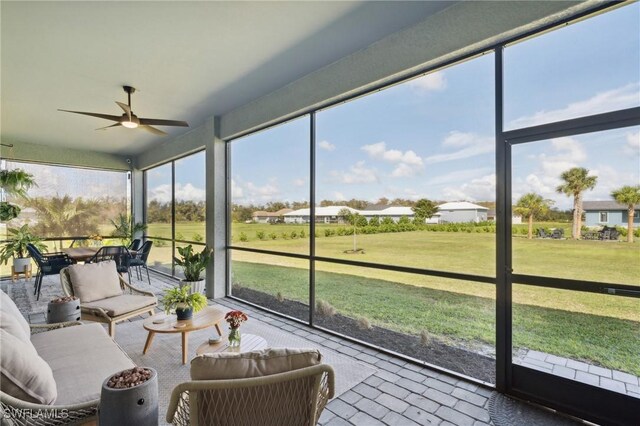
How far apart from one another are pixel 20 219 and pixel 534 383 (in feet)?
32.7

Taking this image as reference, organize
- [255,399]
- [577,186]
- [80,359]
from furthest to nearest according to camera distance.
Result: [577,186]
[80,359]
[255,399]

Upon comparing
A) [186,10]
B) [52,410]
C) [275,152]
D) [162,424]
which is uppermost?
[186,10]

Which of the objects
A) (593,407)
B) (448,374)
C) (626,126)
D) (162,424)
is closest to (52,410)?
(162,424)

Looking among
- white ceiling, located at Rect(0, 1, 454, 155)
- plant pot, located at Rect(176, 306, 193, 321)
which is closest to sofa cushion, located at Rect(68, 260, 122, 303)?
plant pot, located at Rect(176, 306, 193, 321)

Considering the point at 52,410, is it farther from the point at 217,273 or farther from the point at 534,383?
the point at 217,273

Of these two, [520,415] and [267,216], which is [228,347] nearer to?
[520,415]

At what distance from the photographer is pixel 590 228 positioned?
2281 millimetres

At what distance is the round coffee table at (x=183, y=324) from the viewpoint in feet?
9.82

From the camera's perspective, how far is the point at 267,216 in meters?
5.56

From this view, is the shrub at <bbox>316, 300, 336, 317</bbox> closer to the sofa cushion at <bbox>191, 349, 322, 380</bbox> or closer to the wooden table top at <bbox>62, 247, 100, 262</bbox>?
the sofa cushion at <bbox>191, 349, 322, 380</bbox>

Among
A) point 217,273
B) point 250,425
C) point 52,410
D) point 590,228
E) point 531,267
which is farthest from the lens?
point 217,273

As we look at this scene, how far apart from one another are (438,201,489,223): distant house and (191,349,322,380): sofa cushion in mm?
2272

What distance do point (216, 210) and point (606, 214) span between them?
5052 millimetres

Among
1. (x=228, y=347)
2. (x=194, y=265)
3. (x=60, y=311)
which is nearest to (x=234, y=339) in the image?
(x=228, y=347)
